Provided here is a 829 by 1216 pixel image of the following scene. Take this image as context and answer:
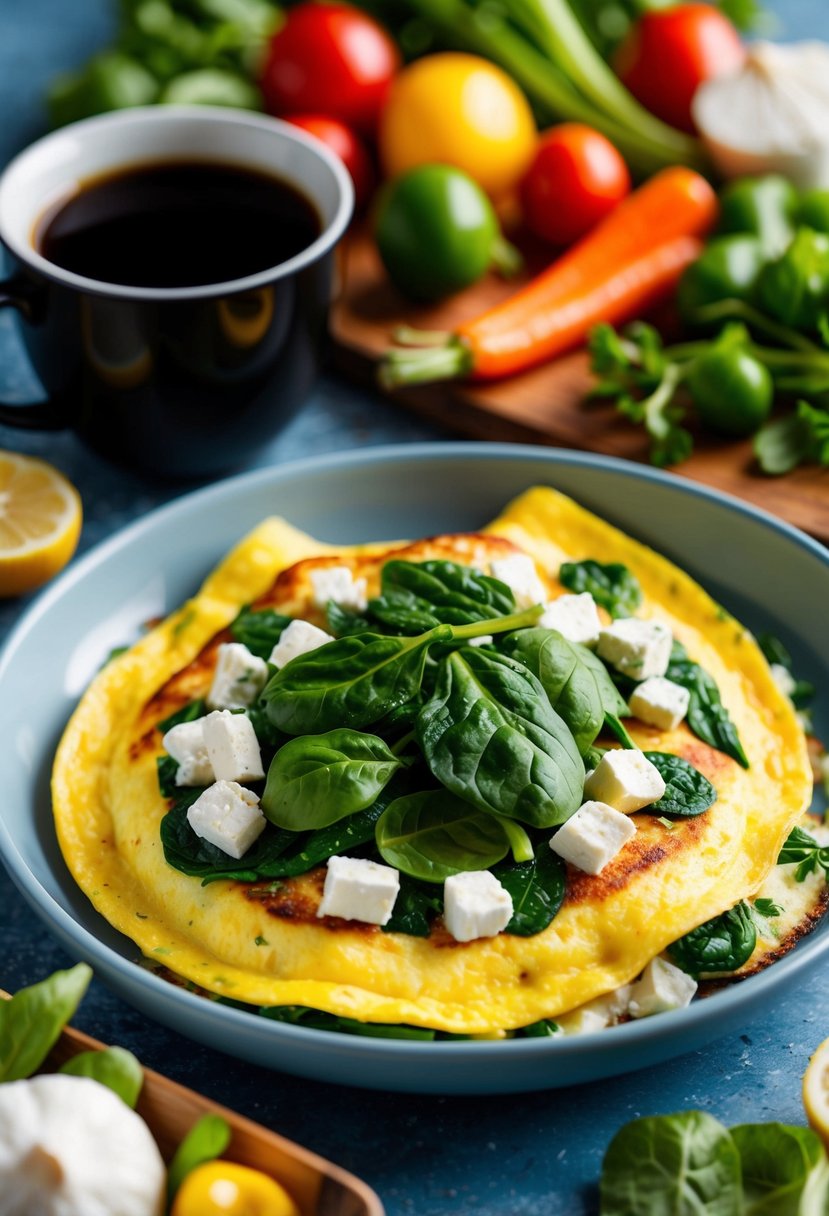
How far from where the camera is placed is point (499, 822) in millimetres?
2889

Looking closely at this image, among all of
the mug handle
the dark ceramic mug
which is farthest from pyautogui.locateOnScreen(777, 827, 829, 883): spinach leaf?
the mug handle

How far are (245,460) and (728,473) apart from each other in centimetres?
161

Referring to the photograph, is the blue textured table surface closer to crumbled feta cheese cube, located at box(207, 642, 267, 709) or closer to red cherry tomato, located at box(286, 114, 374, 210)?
crumbled feta cheese cube, located at box(207, 642, 267, 709)

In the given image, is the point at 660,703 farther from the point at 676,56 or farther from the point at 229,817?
the point at 676,56

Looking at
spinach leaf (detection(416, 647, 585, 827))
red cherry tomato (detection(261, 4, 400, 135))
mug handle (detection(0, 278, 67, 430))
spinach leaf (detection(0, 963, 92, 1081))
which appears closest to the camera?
spinach leaf (detection(0, 963, 92, 1081))

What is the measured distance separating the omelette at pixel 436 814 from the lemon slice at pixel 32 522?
0.76 meters

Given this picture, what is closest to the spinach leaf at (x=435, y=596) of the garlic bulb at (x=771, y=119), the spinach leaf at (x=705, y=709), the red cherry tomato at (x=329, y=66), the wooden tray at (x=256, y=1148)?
the spinach leaf at (x=705, y=709)

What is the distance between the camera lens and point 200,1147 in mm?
→ 2381

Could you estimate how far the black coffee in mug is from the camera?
4348mm

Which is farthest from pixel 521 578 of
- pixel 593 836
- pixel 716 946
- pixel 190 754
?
pixel 716 946

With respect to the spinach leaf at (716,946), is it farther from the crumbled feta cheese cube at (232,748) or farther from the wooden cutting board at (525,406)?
the wooden cutting board at (525,406)

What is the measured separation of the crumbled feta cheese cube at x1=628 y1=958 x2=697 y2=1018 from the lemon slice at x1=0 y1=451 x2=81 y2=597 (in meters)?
2.22

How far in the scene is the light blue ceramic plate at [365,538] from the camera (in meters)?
2.57

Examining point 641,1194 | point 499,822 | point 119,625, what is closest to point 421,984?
point 499,822
